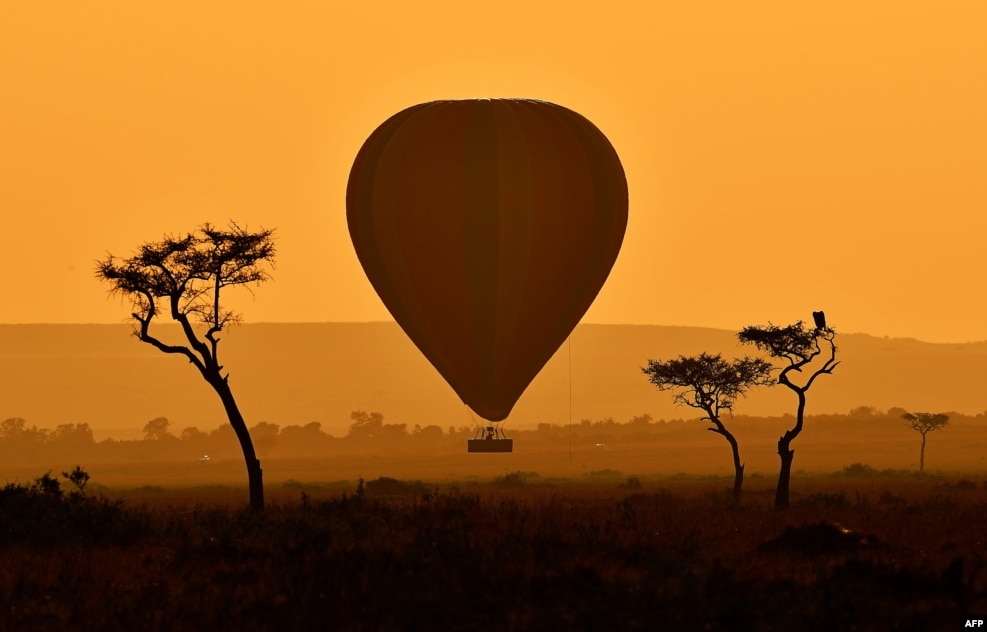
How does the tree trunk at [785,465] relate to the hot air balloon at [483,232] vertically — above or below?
below

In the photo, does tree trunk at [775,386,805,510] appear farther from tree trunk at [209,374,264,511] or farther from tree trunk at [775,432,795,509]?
tree trunk at [209,374,264,511]

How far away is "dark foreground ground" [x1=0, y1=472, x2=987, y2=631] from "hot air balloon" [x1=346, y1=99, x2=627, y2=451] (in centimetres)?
1280

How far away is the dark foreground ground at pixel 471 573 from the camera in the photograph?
18.6 m

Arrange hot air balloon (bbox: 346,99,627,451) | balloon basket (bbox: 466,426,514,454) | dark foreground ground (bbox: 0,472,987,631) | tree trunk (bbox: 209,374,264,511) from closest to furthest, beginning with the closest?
dark foreground ground (bbox: 0,472,987,631) < tree trunk (bbox: 209,374,264,511) < balloon basket (bbox: 466,426,514,454) < hot air balloon (bbox: 346,99,627,451)

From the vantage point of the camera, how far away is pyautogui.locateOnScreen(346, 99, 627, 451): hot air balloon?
146 feet

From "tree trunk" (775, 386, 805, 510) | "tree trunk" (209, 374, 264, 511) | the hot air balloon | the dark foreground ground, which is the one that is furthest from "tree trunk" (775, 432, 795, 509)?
the dark foreground ground

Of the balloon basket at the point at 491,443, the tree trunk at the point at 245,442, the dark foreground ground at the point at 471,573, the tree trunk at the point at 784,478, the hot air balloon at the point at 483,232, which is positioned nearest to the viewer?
the dark foreground ground at the point at 471,573

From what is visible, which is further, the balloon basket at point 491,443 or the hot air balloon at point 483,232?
the hot air balloon at point 483,232

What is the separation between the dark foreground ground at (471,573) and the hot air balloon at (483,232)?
12798 mm

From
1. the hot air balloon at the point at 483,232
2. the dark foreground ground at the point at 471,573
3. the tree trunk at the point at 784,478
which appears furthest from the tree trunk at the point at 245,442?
the tree trunk at the point at 784,478

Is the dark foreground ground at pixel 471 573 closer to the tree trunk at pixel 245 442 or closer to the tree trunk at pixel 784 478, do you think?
the tree trunk at pixel 245 442

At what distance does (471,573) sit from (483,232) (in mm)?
24268

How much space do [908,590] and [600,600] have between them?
4.63 m

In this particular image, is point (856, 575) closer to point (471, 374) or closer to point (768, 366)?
point (471, 374)
